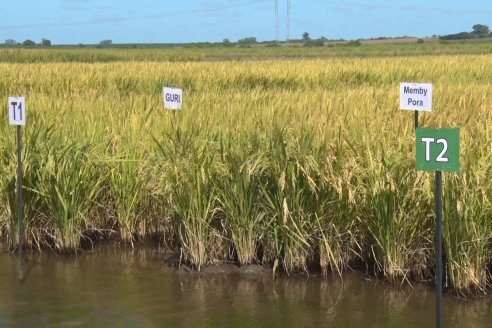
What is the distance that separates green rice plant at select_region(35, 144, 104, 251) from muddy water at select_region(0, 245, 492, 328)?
0.39 meters

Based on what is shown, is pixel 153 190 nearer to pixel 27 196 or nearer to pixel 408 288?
pixel 27 196

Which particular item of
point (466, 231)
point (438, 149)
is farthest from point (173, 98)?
point (438, 149)

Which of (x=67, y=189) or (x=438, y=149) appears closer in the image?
(x=438, y=149)

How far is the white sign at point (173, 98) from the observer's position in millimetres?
6770

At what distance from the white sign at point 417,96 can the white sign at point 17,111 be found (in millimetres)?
3222

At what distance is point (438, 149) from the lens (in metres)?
3.58

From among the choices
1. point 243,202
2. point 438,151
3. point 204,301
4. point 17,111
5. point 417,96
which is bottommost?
point 204,301

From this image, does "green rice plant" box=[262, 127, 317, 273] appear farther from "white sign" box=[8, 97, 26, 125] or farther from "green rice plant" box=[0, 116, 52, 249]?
"green rice plant" box=[0, 116, 52, 249]

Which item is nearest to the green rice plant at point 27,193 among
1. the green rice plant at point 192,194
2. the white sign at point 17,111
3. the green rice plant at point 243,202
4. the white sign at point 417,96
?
the white sign at point 17,111

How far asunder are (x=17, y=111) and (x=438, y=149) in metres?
3.71

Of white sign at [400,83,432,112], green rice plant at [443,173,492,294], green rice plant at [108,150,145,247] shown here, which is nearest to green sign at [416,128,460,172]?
green rice plant at [443,173,492,294]

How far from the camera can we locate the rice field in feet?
17.3

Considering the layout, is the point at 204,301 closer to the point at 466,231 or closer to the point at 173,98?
the point at 466,231

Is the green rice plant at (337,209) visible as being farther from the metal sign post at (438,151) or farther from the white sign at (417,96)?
the metal sign post at (438,151)
